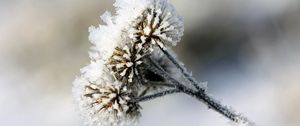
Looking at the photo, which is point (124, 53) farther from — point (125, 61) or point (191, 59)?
point (191, 59)

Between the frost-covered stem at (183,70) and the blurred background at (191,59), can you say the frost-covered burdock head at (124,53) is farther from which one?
the blurred background at (191,59)

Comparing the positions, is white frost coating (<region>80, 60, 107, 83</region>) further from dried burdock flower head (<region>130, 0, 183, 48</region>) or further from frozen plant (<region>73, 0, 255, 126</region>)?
dried burdock flower head (<region>130, 0, 183, 48</region>)

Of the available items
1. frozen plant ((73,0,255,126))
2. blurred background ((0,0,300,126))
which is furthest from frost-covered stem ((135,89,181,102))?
blurred background ((0,0,300,126))

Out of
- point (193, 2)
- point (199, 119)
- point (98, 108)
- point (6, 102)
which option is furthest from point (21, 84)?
point (98, 108)

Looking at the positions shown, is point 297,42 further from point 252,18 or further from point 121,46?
point 121,46

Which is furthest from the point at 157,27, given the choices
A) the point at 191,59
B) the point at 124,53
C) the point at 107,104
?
the point at 191,59

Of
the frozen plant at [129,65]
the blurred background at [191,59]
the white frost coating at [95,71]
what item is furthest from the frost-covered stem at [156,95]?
the blurred background at [191,59]
